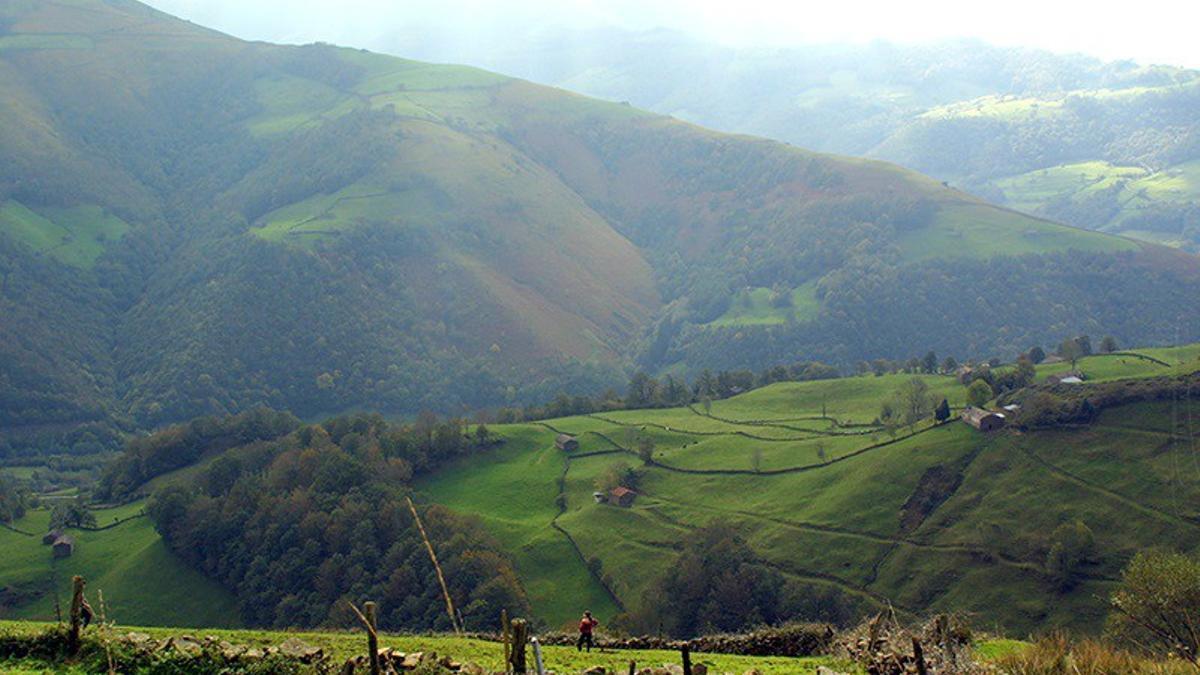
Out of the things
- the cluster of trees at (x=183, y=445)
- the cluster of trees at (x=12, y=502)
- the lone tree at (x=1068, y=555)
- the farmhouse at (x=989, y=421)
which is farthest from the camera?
the cluster of trees at (x=183, y=445)

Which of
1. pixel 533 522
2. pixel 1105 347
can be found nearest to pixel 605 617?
pixel 533 522

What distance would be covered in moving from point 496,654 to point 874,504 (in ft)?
193

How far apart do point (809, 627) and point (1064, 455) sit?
53647 millimetres

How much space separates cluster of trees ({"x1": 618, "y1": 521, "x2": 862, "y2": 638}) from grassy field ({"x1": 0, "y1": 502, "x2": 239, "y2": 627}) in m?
38.5

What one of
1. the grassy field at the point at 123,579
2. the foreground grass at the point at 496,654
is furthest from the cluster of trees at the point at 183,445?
the foreground grass at the point at 496,654

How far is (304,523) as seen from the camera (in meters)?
91.6

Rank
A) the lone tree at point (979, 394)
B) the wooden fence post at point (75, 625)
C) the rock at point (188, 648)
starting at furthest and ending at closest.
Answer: the lone tree at point (979, 394) < the rock at point (188, 648) < the wooden fence post at point (75, 625)

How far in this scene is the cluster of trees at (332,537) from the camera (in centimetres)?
7769

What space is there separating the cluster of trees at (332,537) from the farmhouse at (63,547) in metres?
8.68

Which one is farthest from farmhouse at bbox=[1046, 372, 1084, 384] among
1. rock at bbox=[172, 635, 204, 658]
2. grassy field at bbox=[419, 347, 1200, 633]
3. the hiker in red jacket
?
rock at bbox=[172, 635, 204, 658]

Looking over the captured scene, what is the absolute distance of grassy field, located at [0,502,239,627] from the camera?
86.9 meters

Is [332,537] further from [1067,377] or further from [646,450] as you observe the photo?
[1067,377]

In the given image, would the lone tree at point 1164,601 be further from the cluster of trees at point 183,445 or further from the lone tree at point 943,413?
the cluster of trees at point 183,445

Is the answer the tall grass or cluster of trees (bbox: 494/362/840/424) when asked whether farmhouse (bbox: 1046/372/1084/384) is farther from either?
the tall grass
